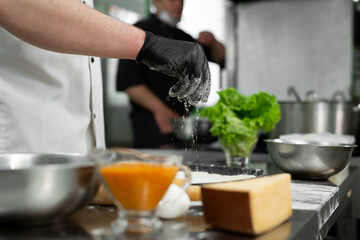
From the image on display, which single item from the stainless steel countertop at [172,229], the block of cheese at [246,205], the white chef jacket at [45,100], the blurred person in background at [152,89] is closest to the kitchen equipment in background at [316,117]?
the blurred person in background at [152,89]

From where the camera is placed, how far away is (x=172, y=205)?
75cm

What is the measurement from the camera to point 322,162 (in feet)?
4.37

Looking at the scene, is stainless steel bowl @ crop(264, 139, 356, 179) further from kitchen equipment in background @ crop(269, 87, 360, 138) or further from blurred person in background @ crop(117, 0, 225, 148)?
blurred person in background @ crop(117, 0, 225, 148)

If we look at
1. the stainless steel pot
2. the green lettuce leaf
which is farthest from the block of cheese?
the stainless steel pot

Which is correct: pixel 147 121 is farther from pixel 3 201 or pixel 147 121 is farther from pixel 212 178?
pixel 3 201

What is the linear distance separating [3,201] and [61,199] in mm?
91

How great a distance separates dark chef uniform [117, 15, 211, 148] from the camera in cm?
300

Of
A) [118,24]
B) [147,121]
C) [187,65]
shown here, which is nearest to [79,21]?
[118,24]

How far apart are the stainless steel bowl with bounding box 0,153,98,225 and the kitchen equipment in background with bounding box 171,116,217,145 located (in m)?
0.70

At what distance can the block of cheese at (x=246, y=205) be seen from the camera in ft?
2.24

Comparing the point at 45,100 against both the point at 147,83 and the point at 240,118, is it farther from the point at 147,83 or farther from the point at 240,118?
the point at 147,83

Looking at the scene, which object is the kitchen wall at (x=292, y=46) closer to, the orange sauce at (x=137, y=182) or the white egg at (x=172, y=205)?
the white egg at (x=172, y=205)

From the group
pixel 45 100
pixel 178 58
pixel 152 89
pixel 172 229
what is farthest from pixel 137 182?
pixel 152 89

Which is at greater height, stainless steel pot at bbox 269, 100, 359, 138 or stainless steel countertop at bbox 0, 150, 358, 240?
stainless steel pot at bbox 269, 100, 359, 138
